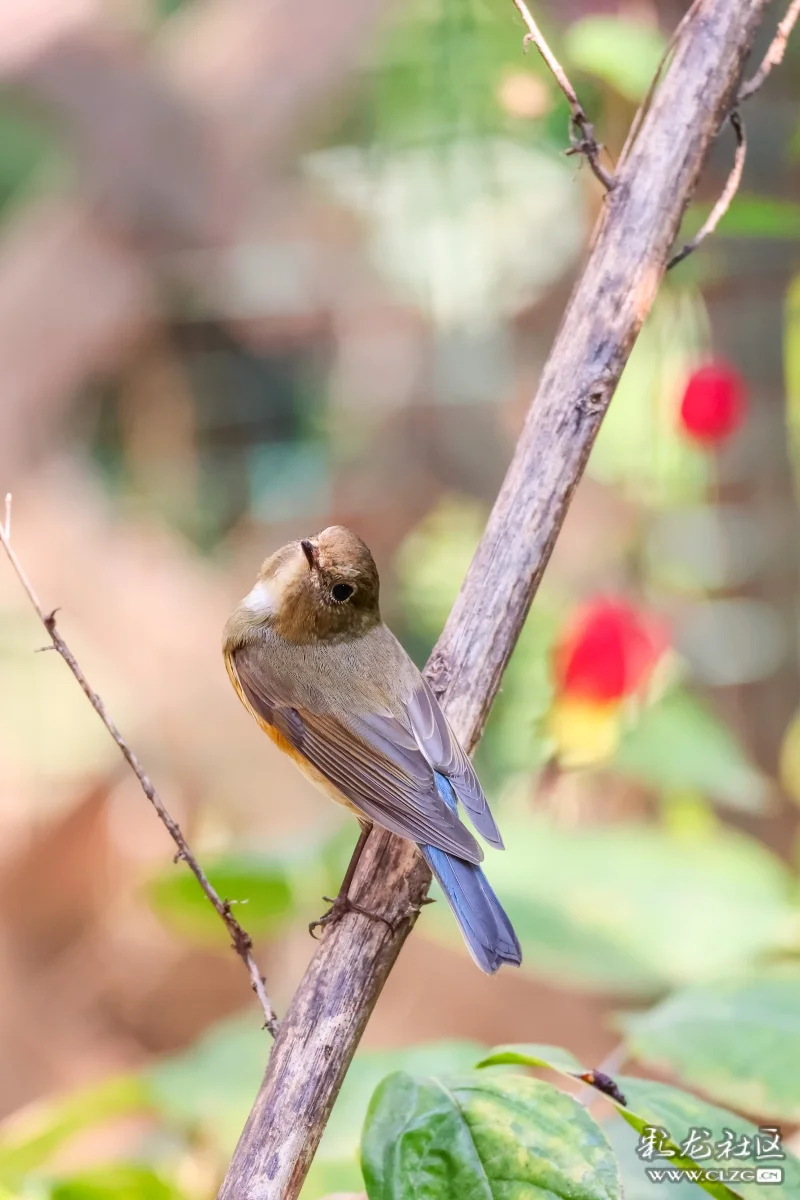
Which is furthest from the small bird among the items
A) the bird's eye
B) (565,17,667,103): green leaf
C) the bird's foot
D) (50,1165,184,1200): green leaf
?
(565,17,667,103): green leaf

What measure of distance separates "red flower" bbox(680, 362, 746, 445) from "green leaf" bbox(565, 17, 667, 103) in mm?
442

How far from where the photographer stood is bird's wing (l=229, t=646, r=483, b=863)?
1273 mm

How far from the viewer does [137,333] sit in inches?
133

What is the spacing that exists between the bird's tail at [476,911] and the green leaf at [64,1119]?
0.53 meters

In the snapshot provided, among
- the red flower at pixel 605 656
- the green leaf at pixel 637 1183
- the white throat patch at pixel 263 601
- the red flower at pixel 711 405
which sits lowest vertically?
the green leaf at pixel 637 1183

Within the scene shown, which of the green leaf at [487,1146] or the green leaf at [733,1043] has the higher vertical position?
the green leaf at [733,1043]

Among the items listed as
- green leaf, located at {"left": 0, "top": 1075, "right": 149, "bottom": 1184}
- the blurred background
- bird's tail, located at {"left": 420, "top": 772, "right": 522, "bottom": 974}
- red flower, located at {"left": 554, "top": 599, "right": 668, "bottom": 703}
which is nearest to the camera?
bird's tail, located at {"left": 420, "top": 772, "right": 522, "bottom": 974}

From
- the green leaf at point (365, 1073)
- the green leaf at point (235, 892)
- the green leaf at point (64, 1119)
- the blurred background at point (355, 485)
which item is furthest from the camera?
the blurred background at point (355, 485)

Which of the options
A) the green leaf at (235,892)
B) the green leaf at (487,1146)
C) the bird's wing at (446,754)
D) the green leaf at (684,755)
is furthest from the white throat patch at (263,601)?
the green leaf at (684,755)

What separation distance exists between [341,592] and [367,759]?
0.21 metres

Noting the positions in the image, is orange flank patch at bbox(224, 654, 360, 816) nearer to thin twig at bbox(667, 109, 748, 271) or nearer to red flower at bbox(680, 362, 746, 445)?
thin twig at bbox(667, 109, 748, 271)

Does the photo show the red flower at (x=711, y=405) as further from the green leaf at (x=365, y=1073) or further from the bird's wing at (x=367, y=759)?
the green leaf at (x=365, y=1073)

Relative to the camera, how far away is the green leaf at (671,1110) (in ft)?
3.40

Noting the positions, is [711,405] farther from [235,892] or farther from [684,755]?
[235,892]
